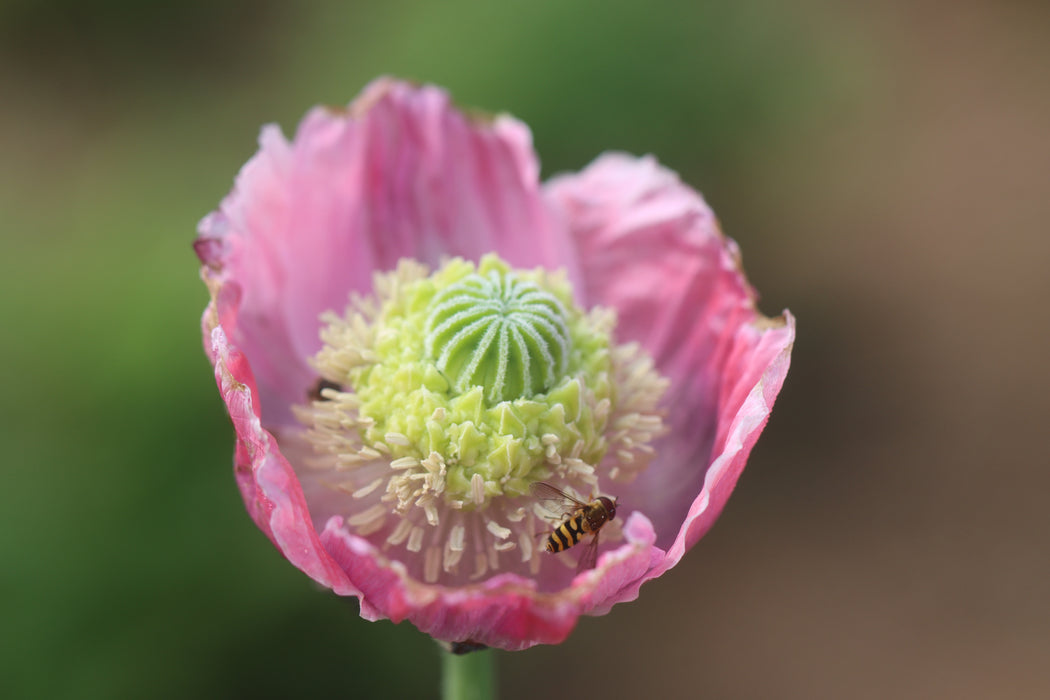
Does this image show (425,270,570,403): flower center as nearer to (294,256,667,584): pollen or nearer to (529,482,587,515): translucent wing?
(294,256,667,584): pollen

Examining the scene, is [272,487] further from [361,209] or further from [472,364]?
[361,209]

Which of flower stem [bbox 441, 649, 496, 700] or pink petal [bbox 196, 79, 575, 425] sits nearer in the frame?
flower stem [bbox 441, 649, 496, 700]

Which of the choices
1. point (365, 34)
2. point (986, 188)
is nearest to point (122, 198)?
point (365, 34)

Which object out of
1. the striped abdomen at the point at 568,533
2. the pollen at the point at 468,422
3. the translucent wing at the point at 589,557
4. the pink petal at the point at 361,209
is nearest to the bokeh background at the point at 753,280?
the pink petal at the point at 361,209

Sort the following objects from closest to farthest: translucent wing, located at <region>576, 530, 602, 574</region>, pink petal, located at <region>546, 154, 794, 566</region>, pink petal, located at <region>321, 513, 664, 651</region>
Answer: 1. pink petal, located at <region>321, 513, 664, 651</region>
2. translucent wing, located at <region>576, 530, 602, 574</region>
3. pink petal, located at <region>546, 154, 794, 566</region>

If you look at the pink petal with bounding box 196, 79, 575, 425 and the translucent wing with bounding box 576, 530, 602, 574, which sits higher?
the pink petal with bounding box 196, 79, 575, 425

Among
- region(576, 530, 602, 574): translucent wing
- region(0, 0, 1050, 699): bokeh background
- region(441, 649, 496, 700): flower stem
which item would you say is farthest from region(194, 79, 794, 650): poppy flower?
region(0, 0, 1050, 699): bokeh background

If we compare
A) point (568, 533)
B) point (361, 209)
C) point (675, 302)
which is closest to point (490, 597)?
point (568, 533)
